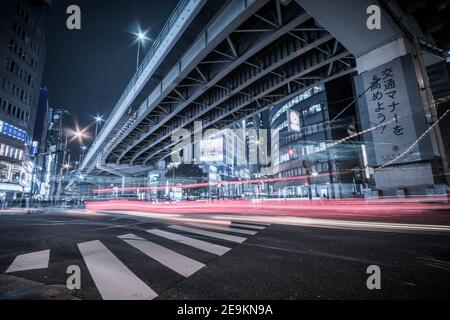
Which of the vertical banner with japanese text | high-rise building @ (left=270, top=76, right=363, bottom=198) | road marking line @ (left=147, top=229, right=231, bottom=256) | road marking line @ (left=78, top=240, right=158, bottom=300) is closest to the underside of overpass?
the vertical banner with japanese text

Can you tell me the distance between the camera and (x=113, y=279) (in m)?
3.11

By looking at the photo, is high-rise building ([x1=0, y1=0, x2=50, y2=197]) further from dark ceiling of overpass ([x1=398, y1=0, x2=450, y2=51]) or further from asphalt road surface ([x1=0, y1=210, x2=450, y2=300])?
dark ceiling of overpass ([x1=398, y1=0, x2=450, y2=51])

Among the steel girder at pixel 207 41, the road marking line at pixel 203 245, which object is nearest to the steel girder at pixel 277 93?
the steel girder at pixel 207 41

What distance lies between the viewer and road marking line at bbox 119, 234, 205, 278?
360 cm

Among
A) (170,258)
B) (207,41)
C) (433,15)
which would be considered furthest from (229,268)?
(433,15)

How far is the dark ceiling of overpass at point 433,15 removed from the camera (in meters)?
15.1

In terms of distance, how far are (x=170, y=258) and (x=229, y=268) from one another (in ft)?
4.31

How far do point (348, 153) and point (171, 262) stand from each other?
45.4 meters

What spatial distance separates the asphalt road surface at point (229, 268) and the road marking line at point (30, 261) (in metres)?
0.02

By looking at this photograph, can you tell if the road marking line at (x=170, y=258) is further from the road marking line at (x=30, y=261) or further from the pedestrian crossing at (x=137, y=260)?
the road marking line at (x=30, y=261)

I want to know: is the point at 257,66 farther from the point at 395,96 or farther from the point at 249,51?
the point at 395,96

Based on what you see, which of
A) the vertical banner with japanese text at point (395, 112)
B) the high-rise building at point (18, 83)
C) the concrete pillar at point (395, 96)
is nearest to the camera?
the concrete pillar at point (395, 96)

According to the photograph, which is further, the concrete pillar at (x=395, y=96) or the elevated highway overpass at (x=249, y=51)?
the concrete pillar at (x=395, y=96)

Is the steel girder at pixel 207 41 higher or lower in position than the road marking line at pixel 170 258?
higher
